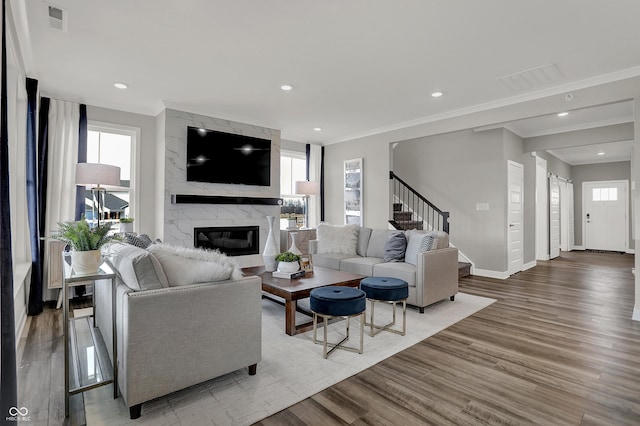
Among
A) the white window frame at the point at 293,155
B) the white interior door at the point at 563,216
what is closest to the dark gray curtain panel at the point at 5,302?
the white window frame at the point at 293,155

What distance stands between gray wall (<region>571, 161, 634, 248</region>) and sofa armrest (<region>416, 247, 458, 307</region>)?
28.2 ft

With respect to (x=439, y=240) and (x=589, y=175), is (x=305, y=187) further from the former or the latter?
(x=589, y=175)

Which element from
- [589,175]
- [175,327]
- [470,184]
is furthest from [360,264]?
[589,175]

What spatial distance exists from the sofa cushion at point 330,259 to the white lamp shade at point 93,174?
288cm

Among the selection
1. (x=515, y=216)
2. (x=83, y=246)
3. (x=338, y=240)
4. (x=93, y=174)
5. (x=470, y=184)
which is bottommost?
(x=338, y=240)

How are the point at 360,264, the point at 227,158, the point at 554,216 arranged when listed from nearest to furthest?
the point at 360,264 → the point at 227,158 → the point at 554,216

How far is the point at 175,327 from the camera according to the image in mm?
1935

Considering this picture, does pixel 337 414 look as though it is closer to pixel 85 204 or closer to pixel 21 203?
pixel 21 203

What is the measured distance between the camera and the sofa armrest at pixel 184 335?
182 cm

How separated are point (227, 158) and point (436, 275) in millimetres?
3725

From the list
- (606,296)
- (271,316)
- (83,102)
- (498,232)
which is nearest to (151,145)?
(83,102)

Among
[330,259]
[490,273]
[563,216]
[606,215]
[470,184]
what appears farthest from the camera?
[606,215]

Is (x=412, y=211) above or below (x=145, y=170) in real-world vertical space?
below

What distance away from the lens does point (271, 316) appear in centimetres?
361
